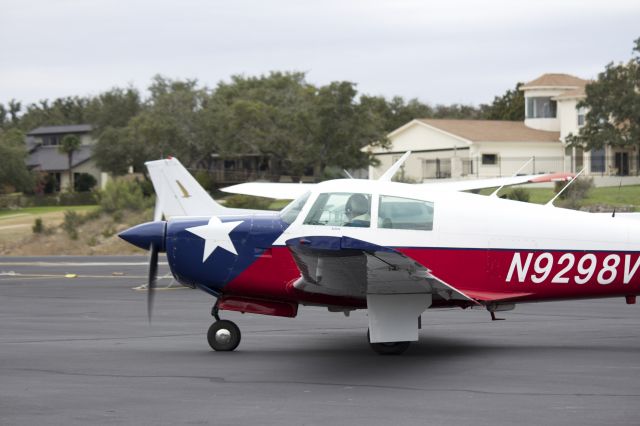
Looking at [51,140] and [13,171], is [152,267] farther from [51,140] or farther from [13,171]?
[51,140]

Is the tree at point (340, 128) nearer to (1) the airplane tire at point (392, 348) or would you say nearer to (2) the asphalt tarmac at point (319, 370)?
(2) the asphalt tarmac at point (319, 370)

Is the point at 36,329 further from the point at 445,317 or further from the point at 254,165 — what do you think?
the point at 254,165

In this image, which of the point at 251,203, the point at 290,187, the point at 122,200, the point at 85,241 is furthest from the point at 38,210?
the point at 290,187

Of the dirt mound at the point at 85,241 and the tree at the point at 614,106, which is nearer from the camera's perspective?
the dirt mound at the point at 85,241

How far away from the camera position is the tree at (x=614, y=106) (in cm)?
5766

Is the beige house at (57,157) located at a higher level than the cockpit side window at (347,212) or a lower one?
higher

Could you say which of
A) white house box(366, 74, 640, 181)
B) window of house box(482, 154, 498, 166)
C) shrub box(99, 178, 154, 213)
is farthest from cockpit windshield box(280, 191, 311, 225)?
window of house box(482, 154, 498, 166)

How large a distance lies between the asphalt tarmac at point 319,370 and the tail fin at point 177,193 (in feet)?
11.7

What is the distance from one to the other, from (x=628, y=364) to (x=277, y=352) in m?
4.16

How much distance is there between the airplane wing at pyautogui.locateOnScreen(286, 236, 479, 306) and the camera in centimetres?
998

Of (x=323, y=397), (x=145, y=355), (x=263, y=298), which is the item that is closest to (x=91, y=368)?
(x=145, y=355)

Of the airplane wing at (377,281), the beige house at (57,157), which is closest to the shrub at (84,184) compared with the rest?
the beige house at (57,157)

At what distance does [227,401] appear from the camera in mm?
9391

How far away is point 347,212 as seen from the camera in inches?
457
